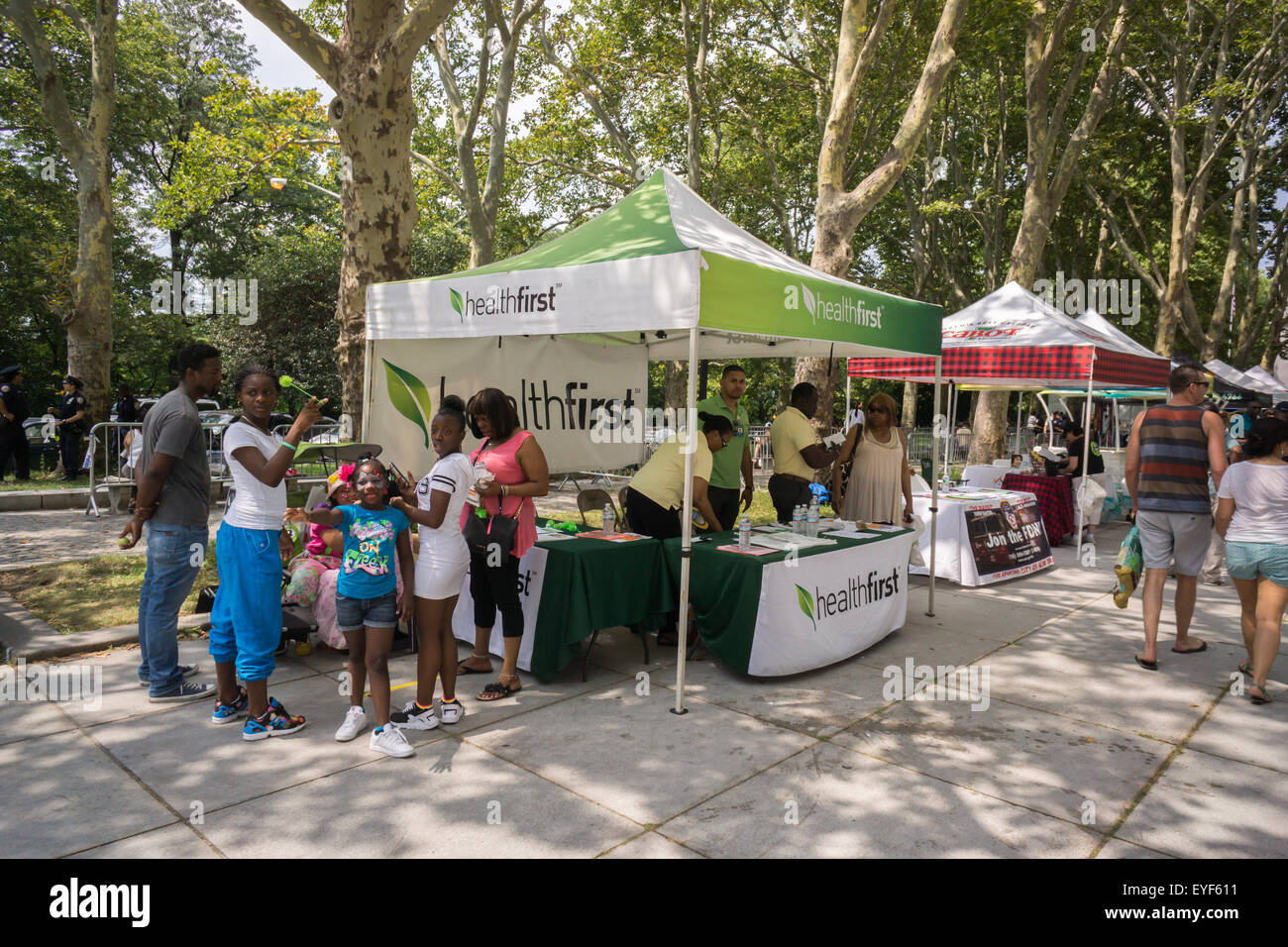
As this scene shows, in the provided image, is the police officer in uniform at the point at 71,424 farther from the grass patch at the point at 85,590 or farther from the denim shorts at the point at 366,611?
the denim shorts at the point at 366,611

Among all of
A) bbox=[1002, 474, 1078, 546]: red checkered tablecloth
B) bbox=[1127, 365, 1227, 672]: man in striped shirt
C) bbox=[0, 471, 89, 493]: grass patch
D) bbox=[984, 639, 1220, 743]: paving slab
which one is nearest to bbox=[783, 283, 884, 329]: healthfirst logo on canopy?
bbox=[1127, 365, 1227, 672]: man in striped shirt

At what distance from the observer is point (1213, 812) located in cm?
358

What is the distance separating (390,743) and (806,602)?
2.69m

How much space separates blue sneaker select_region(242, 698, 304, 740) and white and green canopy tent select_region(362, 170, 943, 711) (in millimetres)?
2089

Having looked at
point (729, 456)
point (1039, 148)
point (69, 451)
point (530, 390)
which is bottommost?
point (69, 451)

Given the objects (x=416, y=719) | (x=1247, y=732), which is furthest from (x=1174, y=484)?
(x=416, y=719)

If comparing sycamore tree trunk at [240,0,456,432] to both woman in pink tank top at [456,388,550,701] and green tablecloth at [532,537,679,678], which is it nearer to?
woman in pink tank top at [456,388,550,701]

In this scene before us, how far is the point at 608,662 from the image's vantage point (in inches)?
221

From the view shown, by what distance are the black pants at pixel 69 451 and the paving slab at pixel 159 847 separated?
13.1m

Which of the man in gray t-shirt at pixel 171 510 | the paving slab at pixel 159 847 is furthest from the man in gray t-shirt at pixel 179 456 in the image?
the paving slab at pixel 159 847

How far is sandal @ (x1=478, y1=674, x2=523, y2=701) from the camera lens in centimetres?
473

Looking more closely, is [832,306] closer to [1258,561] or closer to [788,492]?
[788,492]

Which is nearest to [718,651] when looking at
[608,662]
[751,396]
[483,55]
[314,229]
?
[608,662]
